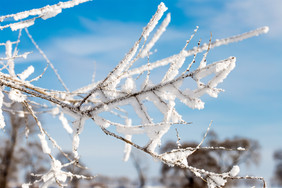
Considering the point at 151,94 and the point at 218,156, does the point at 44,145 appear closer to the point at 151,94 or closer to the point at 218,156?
the point at 151,94

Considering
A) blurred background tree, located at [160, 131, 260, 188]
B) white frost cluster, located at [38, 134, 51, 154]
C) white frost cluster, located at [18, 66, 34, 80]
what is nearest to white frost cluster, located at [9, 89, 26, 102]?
white frost cluster, located at [18, 66, 34, 80]

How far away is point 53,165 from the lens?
1.65 metres

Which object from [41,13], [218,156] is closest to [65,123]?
[41,13]

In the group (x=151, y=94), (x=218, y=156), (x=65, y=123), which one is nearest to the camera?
(x=151, y=94)

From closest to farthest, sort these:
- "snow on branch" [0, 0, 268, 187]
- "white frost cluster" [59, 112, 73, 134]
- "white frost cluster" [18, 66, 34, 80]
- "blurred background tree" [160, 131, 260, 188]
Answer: "snow on branch" [0, 0, 268, 187] → "white frost cluster" [18, 66, 34, 80] → "white frost cluster" [59, 112, 73, 134] → "blurred background tree" [160, 131, 260, 188]

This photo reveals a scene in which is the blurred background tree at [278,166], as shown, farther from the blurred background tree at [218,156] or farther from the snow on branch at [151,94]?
the snow on branch at [151,94]

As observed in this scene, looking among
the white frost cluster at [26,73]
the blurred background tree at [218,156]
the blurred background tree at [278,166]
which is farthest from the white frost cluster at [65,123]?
the blurred background tree at [278,166]

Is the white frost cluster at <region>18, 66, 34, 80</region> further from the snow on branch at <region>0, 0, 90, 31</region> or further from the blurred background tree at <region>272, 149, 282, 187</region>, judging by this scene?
the blurred background tree at <region>272, 149, 282, 187</region>

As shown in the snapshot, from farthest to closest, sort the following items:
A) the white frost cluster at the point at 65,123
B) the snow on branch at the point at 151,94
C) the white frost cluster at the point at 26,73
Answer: the white frost cluster at the point at 65,123
the white frost cluster at the point at 26,73
the snow on branch at the point at 151,94

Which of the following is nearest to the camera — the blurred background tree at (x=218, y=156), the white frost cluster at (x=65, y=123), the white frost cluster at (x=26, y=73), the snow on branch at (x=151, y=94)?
the snow on branch at (x=151, y=94)

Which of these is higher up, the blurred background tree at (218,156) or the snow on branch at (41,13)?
the blurred background tree at (218,156)

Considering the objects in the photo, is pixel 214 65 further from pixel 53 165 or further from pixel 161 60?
pixel 53 165

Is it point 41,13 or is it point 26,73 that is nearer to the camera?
point 41,13

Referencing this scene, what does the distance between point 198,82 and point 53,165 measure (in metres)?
0.98
